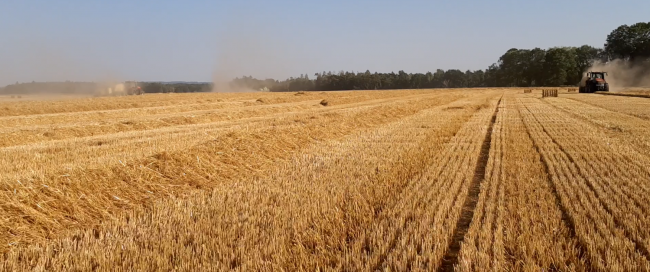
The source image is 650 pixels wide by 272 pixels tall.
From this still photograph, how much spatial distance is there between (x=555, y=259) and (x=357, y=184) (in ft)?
11.2

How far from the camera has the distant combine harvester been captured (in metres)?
72.9

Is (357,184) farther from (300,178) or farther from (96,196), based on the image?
(96,196)

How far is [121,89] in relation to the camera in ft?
248

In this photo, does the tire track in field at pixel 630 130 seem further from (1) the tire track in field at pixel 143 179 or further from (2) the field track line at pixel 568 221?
(1) the tire track in field at pixel 143 179

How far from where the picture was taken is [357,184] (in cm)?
700

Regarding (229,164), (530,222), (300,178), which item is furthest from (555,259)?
(229,164)

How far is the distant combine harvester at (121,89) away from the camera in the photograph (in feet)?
239

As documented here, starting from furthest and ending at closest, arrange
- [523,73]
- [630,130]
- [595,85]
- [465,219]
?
1. [523,73]
2. [595,85]
3. [630,130]
4. [465,219]

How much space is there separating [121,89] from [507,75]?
97845 millimetres

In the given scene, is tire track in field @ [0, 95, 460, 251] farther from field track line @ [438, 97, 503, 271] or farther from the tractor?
the tractor

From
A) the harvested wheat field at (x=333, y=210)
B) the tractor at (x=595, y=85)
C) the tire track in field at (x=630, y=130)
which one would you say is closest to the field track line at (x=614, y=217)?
the harvested wheat field at (x=333, y=210)

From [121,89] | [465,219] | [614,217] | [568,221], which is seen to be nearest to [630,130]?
[614,217]

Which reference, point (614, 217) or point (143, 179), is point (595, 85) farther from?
point (143, 179)

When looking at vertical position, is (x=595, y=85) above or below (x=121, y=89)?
below
